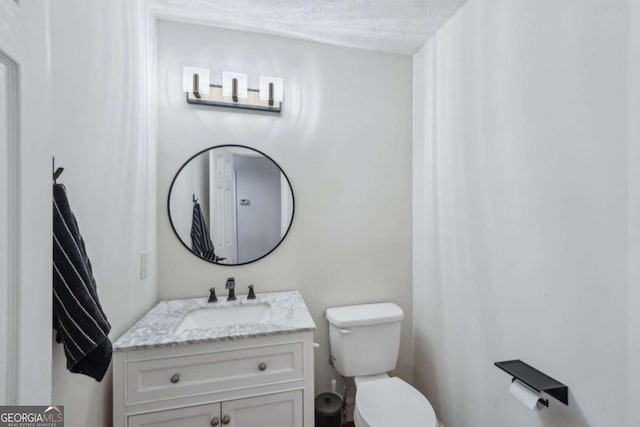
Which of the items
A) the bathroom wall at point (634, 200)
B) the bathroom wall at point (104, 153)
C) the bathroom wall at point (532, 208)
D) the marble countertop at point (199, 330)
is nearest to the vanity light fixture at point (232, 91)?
the bathroom wall at point (104, 153)

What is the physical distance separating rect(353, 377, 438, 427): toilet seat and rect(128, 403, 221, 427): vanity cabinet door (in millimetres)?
653

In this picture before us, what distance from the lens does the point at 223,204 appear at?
1673 millimetres

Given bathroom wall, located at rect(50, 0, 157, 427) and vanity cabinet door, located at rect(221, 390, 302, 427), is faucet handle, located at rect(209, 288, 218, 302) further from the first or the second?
vanity cabinet door, located at rect(221, 390, 302, 427)

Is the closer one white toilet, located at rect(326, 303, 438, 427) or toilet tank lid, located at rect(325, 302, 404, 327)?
white toilet, located at rect(326, 303, 438, 427)

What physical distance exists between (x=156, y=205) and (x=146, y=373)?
861 mm

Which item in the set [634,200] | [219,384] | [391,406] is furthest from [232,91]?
[391,406]

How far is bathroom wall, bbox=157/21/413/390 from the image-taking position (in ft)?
5.26

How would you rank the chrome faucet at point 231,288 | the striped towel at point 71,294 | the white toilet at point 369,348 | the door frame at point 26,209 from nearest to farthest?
1. the door frame at point 26,209
2. the striped towel at point 71,294
3. the white toilet at point 369,348
4. the chrome faucet at point 231,288

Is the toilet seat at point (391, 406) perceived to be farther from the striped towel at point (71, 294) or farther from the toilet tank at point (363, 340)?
the striped towel at point (71, 294)

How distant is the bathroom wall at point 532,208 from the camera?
2.78ft

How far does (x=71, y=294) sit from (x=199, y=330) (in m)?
0.59

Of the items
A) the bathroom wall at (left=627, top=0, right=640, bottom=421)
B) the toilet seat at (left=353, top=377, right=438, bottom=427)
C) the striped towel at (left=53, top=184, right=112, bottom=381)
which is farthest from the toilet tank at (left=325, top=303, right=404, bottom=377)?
the striped towel at (left=53, top=184, right=112, bottom=381)

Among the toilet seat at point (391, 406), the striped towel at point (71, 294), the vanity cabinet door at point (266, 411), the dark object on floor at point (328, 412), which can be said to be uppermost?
the striped towel at point (71, 294)

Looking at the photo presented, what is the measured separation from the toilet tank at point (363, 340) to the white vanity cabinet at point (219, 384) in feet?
1.22
